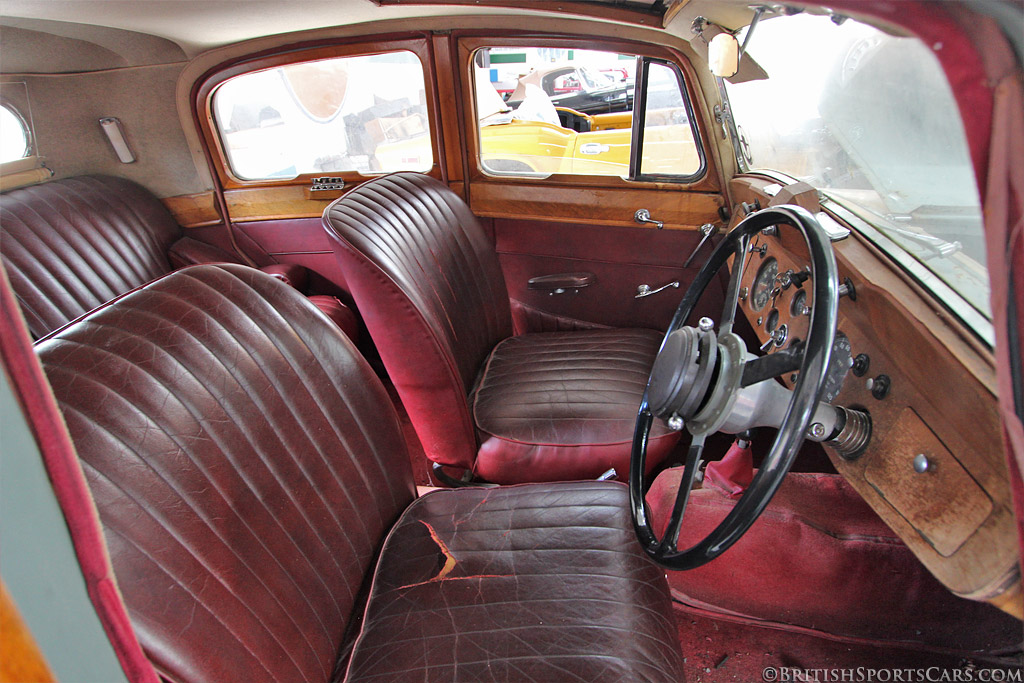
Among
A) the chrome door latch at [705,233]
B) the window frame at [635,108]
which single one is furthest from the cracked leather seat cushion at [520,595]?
the window frame at [635,108]

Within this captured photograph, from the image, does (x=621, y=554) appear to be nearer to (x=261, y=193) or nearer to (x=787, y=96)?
(x=787, y=96)

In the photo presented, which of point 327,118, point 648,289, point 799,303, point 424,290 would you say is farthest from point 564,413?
point 327,118

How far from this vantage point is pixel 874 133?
48.6 inches

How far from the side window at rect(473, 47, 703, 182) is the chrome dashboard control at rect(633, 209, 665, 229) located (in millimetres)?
138

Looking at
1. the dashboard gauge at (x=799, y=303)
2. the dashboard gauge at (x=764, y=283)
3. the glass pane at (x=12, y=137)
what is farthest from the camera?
the glass pane at (x=12, y=137)

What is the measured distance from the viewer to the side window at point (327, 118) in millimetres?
2387

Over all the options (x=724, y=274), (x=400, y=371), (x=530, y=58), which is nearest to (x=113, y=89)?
(x=530, y=58)

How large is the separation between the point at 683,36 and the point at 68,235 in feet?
7.70

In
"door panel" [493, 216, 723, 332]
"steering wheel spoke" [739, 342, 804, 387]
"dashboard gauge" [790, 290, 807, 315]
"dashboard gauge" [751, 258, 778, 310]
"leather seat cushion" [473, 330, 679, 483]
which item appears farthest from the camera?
"door panel" [493, 216, 723, 332]

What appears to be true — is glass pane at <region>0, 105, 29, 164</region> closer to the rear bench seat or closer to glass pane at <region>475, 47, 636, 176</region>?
the rear bench seat

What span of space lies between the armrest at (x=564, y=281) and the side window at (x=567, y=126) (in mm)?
408

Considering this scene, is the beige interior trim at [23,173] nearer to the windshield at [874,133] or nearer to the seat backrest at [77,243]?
the seat backrest at [77,243]

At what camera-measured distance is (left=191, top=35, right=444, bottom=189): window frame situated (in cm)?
224

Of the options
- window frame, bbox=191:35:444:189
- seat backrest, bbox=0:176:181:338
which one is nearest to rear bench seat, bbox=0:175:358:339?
seat backrest, bbox=0:176:181:338
